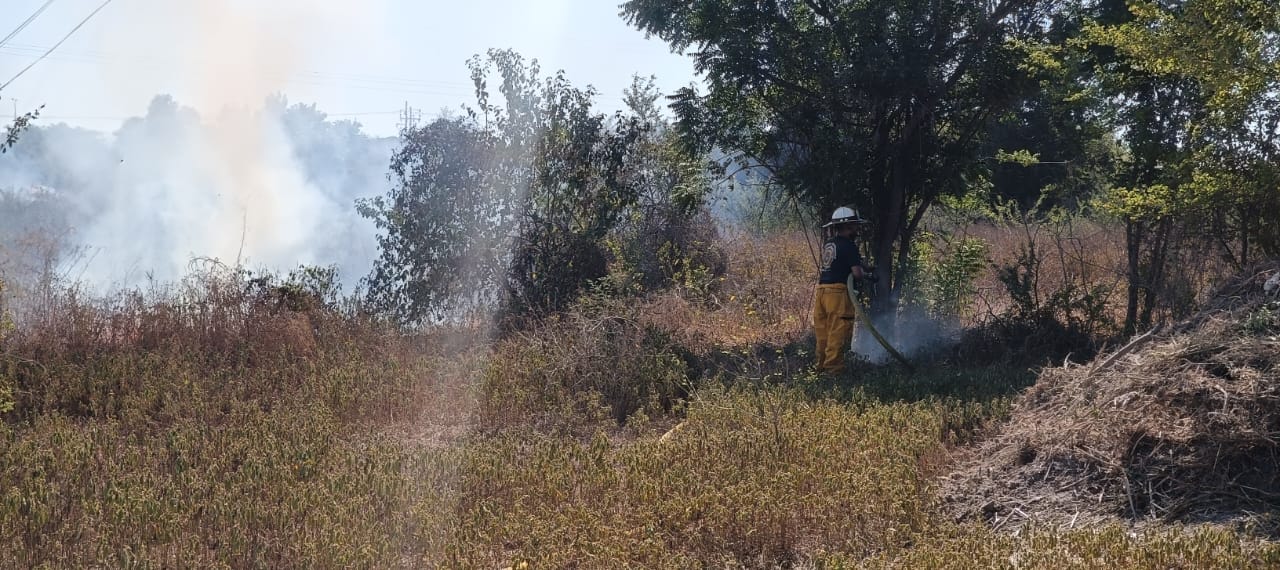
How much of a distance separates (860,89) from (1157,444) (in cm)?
563

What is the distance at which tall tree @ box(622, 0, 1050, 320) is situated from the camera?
1036 centimetres

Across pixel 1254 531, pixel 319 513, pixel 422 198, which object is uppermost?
pixel 422 198

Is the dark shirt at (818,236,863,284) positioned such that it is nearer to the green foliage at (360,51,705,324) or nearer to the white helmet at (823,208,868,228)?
the white helmet at (823,208,868,228)

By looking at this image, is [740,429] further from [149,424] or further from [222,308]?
[222,308]

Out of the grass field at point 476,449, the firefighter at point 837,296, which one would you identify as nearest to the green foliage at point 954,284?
the grass field at point 476,449

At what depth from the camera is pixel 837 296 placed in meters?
9.83

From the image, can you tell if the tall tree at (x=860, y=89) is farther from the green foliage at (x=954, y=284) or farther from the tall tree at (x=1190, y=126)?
the tall tree at (x=1190, y=126)

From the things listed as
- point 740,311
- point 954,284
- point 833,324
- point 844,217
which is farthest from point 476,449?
point 954,284

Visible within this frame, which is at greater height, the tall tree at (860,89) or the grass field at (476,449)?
the tall tree at (860,89)

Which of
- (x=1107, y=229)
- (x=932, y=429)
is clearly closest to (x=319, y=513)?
Result: (x=932, y=429)

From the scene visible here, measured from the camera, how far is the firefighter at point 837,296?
9.77 meters

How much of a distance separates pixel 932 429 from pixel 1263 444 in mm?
2000

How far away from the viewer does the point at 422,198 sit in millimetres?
12797

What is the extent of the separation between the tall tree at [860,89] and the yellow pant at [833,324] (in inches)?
59.2
